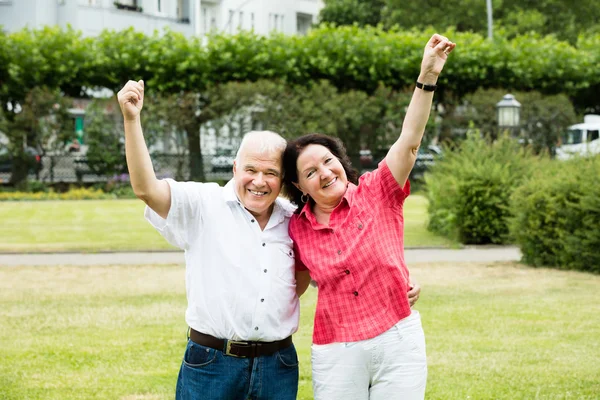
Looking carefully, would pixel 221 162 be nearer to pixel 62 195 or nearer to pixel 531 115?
pixel 62 195

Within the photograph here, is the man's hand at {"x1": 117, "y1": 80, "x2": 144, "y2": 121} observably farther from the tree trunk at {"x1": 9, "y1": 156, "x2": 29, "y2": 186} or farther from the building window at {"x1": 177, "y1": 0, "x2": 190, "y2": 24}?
the building window at {"x1": 177, "y1": 0, "x2": 190, "y2": 24}

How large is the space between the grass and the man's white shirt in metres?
2.66

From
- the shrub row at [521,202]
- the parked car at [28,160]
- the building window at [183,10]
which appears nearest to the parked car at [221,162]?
the parked car at [28,160]

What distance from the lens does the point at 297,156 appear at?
12.1 feet

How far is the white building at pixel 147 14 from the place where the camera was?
37.7 metres

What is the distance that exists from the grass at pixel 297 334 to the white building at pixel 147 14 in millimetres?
19593

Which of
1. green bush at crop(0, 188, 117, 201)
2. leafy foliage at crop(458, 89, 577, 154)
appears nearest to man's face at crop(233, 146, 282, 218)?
green bush at crop(0, 188, 117, 201)

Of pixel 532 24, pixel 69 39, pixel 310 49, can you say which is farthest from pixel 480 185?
pixel 532 24

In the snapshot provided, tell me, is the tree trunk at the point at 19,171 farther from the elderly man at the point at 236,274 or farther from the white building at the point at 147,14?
the elderly man at the point at 236,274

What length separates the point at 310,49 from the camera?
28.8 m

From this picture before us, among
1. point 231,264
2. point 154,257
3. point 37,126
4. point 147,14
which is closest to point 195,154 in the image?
point 37,126

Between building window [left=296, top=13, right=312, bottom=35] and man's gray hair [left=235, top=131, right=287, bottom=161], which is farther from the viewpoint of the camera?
building window [left=296, top=13, right=312, bottom=35]

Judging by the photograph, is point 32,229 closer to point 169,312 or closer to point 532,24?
point 169,312

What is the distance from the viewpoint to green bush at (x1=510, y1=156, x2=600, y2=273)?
456 inches
